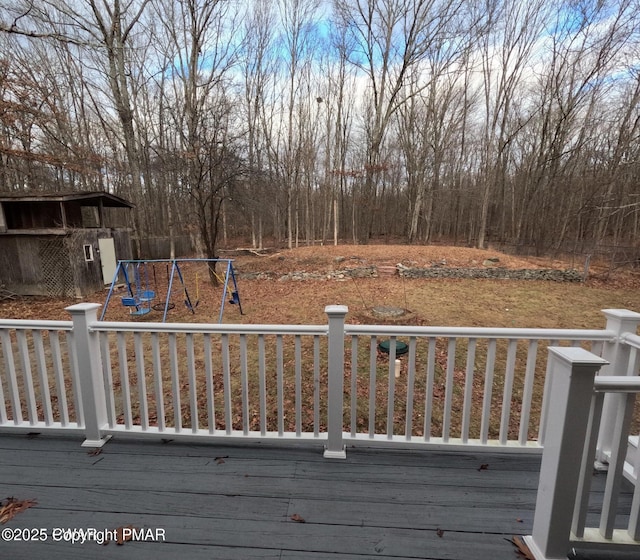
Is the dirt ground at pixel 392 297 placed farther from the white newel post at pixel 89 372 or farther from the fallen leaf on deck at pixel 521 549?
the fallen leaf on deck at pixel 521 549

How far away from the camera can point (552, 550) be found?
1331 millimetres

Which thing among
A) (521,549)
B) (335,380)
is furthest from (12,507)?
(521,549)

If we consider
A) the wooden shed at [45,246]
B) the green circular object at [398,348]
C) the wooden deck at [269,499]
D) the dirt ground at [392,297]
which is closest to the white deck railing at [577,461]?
the wooden deck at [269,499]

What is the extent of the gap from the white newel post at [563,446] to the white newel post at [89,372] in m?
2.55

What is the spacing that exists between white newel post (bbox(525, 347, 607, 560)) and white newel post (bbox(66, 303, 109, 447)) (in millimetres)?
2549

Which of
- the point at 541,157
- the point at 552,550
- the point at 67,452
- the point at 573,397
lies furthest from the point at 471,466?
the point at 541,157

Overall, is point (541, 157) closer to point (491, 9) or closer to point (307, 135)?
point (491, 9)

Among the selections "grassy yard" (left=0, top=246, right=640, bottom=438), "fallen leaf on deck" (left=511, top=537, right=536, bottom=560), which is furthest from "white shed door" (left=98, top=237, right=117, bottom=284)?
"fallen leaf on deck" (left=511, top=537, right=536, bottom=560)

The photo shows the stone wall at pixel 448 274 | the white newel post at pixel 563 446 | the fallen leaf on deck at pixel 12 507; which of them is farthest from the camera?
the stone wall at pixel 448 274

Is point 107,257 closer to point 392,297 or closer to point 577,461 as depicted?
point 392,297

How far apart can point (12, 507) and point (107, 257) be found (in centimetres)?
952

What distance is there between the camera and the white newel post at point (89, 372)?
2.04 meters

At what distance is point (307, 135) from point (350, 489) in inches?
832

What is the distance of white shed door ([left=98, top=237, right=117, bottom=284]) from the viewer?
9.35 metres
